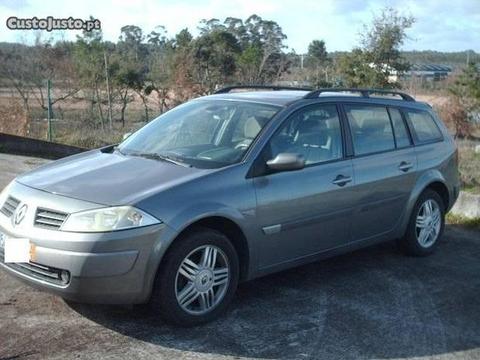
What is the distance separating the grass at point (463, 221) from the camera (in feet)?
24.6

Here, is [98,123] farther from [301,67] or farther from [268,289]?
[268,289]

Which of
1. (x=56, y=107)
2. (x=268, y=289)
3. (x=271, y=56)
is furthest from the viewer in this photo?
(x=271, y=56)

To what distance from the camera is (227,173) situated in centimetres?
436

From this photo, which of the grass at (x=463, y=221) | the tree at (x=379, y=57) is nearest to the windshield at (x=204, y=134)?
the grass at (x=463, y=221)

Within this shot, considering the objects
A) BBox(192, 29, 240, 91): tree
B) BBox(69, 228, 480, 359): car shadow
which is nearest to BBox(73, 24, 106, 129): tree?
BBox(192, 29, 240, 91): tree

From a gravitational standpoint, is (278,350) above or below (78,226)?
below

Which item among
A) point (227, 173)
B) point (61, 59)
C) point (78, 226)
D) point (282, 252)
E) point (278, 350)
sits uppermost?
point (61, 59)

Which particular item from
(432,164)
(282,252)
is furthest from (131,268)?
(432,164)

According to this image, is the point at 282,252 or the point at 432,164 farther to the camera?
the point at 432,164

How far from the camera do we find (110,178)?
429 cm

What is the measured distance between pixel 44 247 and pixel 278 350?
1600mm

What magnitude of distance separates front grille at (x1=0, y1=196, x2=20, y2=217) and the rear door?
2697 mm

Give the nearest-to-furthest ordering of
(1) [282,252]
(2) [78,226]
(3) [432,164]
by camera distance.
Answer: (2) [78,226], (1) [282,252], (3) [432,164]

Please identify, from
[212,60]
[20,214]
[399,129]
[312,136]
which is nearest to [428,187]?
[399,129]
